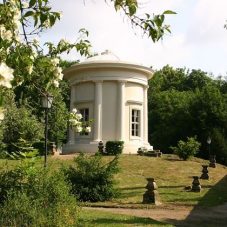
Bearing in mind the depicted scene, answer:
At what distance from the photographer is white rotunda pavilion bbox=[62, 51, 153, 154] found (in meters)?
30.4

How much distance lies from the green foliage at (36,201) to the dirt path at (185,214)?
12.1ft

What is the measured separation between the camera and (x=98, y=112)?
30.5 metres

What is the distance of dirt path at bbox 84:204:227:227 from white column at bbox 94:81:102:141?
616 inches

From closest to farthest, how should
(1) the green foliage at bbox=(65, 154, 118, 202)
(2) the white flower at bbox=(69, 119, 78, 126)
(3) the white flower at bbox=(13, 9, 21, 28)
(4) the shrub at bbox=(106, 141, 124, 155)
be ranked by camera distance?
1. (3) the white flower at bbox=(13, 9, 21, 28)
2. (2) the white flower at bbox=(69, 119, 78, 126)
3. (1) the green foliage at bbox=(65, 154, 118, 202)
4. (4) the shrub at bbox=(106, 141, 124, 155)

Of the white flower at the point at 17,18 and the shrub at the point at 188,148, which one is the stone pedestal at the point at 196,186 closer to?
the shrub at the point at 188,148

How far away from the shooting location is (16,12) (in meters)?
4.05

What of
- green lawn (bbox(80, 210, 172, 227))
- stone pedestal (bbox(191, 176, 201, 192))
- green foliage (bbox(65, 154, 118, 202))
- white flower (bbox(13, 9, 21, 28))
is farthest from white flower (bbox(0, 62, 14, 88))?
stone pedestal (bbox(191, 176, 201, 192))

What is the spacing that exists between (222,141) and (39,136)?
1662 centimetres

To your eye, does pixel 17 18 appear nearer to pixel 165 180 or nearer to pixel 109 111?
pixel 165 180

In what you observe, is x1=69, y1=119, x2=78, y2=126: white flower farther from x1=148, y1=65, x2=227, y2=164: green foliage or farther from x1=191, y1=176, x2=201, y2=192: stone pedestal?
x1=148, y1=65, x2=227, y2=164: green foliage

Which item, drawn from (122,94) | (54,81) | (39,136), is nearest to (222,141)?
(122,94)

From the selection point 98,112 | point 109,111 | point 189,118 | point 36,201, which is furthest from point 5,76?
point 189,118

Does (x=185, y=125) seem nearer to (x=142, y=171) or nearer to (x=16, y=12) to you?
(x=142, y=171)

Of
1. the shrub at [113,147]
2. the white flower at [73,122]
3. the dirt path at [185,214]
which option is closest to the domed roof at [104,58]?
the shrub at [113,147]
